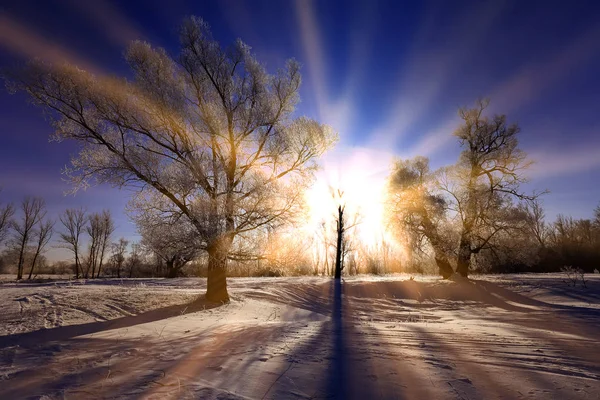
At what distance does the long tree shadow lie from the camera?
510 cm

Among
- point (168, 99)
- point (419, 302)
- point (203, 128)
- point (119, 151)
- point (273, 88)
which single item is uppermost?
point (273, 88)

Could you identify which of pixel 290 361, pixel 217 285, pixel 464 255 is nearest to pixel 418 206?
pixel 464 255

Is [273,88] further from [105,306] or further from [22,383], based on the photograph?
[22,383]

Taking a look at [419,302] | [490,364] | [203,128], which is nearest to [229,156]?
[203,128]

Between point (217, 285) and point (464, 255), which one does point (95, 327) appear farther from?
point (464, 255)

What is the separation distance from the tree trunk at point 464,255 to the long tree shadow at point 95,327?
629 inches

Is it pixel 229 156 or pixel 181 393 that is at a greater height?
pixel 229 156

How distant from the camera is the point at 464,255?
19.1 metres

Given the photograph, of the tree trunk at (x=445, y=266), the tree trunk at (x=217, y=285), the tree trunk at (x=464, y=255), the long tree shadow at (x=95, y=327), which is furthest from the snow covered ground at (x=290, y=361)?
the tree trunk at (x=445, y=266)

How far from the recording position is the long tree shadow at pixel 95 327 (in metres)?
5.10

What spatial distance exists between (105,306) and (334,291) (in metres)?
10.6

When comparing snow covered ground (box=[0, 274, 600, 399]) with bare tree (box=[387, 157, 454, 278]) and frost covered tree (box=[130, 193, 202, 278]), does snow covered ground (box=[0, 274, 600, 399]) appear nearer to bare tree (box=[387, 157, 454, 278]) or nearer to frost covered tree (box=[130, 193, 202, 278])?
frost covered tree (box=[130, 193, 202, 278])

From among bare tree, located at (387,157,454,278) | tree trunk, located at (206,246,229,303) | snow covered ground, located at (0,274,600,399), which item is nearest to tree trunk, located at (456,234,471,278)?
bare tree, located at (387,157,454,278)

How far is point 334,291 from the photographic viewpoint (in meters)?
16.0
